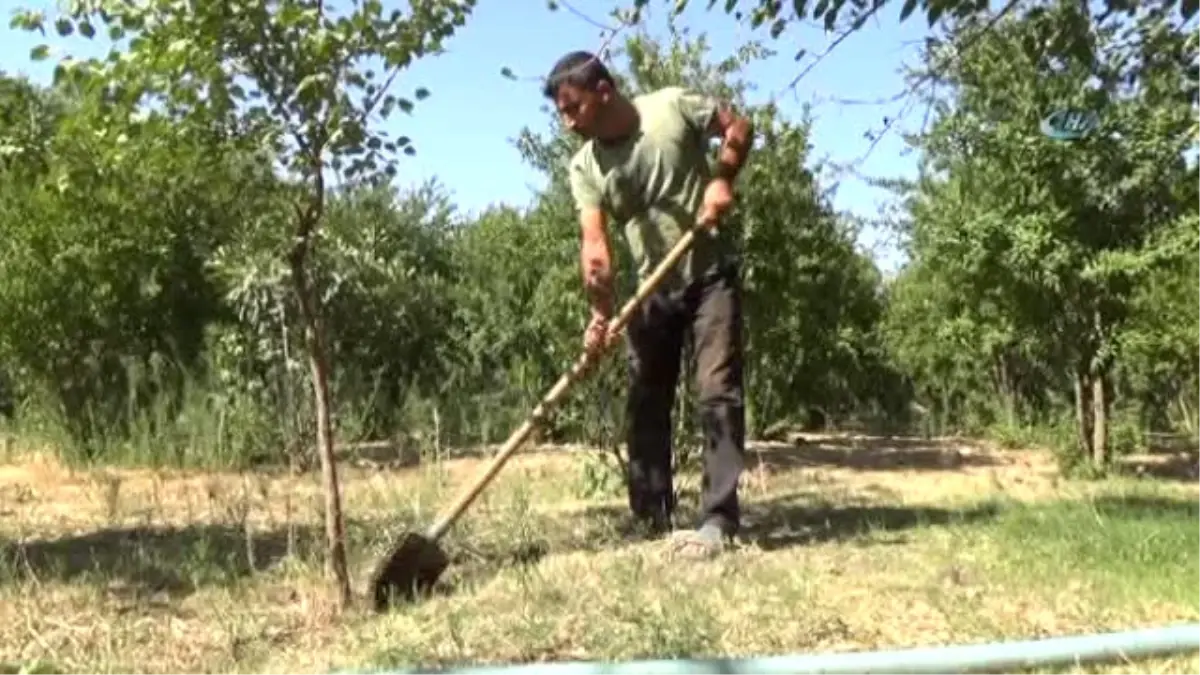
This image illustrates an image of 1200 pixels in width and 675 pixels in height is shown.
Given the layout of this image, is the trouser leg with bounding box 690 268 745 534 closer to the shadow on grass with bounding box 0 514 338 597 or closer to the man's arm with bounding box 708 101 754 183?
the man's arm with bounding box 708 101 754 183

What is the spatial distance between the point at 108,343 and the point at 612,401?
5922 mm

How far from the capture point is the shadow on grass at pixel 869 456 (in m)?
9.17

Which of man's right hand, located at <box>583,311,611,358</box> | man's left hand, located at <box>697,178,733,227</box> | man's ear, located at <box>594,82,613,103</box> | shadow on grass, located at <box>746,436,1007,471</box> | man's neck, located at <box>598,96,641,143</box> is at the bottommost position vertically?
shadow on grass, located at <box>746,436,1007,471</box>

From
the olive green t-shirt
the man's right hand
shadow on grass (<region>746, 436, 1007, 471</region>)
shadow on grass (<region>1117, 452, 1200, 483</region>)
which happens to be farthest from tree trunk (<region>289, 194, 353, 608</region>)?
shadow on grass (<region>1117, 452, 1200, 483</region>)

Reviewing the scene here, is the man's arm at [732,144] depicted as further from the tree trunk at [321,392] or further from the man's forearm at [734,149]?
the tree trunk at [321,392]

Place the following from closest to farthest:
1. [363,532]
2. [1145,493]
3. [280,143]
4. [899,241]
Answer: [280,143] < [363,532] < [1145,493] < [899,241]

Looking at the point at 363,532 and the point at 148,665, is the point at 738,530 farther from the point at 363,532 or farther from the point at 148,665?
the point at 148,665

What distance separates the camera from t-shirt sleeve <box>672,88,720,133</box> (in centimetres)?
512

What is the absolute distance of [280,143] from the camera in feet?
14.5

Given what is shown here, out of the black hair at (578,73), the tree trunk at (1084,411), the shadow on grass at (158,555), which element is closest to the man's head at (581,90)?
the black hair at (578,73)

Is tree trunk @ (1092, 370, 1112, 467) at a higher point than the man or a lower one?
lower

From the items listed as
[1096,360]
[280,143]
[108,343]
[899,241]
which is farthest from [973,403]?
[280,143]

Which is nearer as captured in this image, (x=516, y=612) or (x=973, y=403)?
(x=516, y=612)

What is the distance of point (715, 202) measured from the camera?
4840mm
